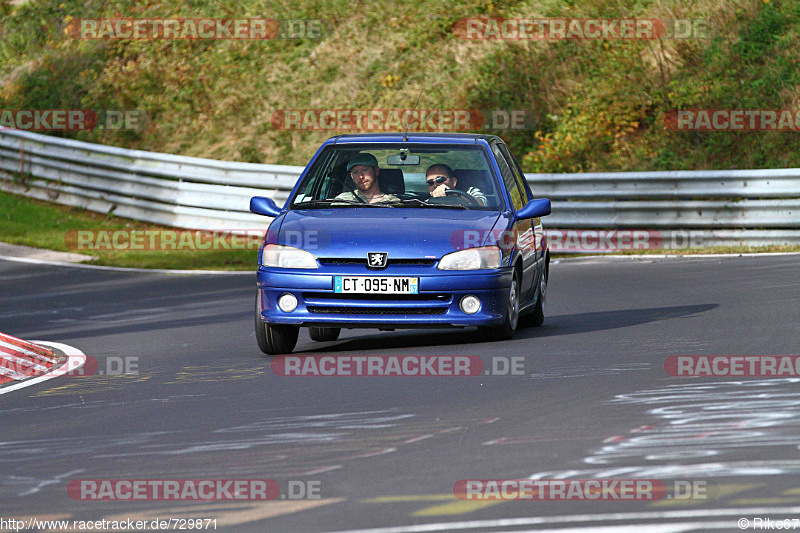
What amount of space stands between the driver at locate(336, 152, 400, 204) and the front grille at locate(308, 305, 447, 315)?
49.5 inches

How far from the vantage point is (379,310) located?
1055cm

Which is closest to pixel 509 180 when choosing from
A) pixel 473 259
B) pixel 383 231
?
pixel 473 259

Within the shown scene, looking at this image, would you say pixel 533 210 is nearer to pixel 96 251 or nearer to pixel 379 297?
pixel 379 297

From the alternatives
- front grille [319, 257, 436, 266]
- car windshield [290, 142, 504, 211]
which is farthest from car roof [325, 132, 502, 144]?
front grille [319, 257, 436, 266]

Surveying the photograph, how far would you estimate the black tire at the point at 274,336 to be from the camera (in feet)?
35.9

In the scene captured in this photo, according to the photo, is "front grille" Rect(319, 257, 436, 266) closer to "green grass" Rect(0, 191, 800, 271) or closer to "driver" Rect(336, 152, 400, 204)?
"driver" Rect(336, 152, 400, 204)

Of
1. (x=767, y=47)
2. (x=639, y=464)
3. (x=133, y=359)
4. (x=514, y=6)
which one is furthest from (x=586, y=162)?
(x=639, y=464)

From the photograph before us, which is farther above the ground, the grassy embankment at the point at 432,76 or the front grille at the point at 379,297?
the grassy embankment at the point at 432,76

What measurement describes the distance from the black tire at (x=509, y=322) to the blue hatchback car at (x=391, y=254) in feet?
0.04

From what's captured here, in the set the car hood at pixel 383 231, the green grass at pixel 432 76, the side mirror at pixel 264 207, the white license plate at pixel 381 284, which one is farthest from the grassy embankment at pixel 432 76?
the white license plate at pixel 381 284

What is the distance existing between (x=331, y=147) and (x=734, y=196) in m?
10.4

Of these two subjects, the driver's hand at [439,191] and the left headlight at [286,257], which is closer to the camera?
the left headlight at [286,257]

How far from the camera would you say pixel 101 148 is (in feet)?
86.0

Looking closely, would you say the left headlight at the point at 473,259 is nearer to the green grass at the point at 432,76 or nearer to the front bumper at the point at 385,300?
the front bumper at the point at 385,300
